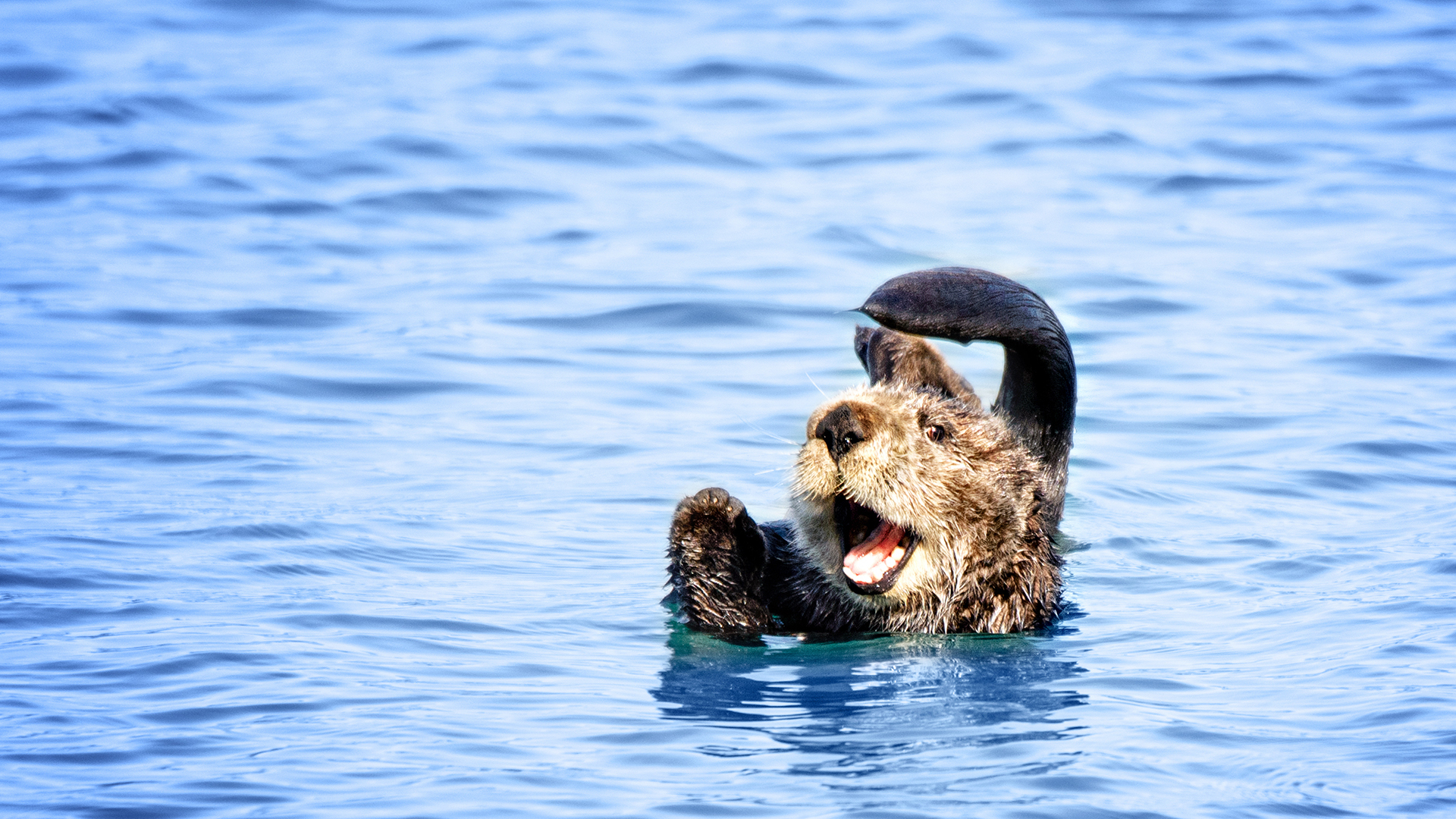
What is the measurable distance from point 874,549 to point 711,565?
520mm

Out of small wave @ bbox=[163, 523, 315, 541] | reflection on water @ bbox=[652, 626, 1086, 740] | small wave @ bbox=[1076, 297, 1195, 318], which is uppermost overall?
small wave @ bbox=[1076, 297, 1195, 318]

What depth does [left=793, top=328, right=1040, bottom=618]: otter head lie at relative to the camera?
4.86 metres

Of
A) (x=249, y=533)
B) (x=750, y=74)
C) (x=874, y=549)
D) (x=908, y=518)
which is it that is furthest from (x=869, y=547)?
(x=750, y=74)

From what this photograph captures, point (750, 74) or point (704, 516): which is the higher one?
point (750, 74)

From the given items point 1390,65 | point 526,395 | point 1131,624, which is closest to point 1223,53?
point 1390,65

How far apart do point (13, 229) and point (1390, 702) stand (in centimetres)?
896

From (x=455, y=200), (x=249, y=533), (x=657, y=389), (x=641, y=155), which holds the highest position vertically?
(x=641, y=155)

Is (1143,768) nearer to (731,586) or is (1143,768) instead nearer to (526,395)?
(731,586)

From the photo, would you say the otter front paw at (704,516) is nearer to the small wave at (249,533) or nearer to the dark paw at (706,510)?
the dark paw at (706,510)

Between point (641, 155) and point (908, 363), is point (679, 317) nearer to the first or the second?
point (908, 363)

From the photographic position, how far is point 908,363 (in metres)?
6.23

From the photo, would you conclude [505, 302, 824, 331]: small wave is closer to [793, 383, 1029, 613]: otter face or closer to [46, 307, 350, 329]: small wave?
[46, 307, 350, 329]: small wave

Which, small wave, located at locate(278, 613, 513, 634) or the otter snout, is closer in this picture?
the otter snout

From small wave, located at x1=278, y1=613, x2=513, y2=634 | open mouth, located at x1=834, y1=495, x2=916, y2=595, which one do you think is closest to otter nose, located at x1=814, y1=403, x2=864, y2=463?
open mouth, located at x1=834, y1=495, x2=916, y2=595
